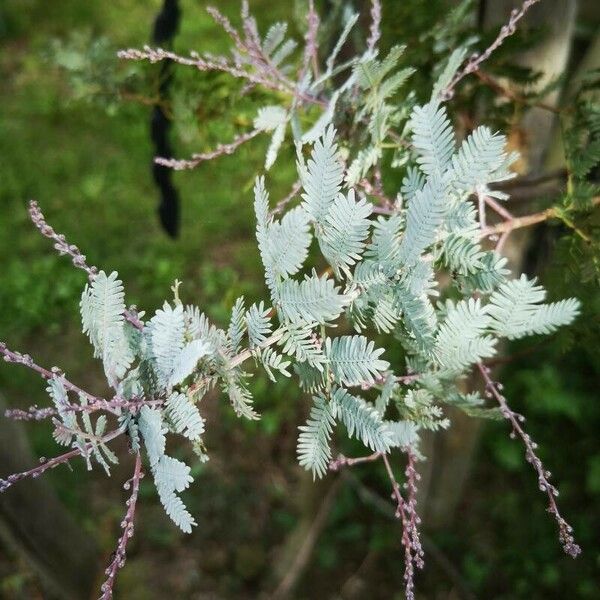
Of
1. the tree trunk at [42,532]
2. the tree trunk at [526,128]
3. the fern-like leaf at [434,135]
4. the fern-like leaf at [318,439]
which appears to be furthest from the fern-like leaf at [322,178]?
the tree trunk at [42,532]

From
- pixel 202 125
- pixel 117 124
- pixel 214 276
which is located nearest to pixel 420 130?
pixel 202 125

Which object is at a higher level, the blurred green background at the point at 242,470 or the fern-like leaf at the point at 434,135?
the blurred green background at the point at 242,470

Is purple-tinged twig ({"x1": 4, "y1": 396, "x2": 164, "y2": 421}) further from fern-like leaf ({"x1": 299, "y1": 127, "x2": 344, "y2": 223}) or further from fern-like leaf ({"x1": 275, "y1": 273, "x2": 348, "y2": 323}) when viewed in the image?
fern-like leaf ({"x1": 299, "y1": 127, "x2": 344, "y2": 223})

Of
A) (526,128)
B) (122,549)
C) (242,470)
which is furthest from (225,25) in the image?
(242,470)

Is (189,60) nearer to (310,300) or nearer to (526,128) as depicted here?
(310,300)

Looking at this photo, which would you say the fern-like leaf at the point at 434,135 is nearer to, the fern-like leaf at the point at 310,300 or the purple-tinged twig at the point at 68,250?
the fern-like leaf at the point at 310,300

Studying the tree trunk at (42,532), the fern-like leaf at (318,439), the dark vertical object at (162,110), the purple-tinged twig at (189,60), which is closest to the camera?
the fern-like leaf at (318,439)

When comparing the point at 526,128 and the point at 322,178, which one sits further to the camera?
the point at 526,128

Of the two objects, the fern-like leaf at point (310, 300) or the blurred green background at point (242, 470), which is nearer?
the fern-like leaf at point (310, 300)

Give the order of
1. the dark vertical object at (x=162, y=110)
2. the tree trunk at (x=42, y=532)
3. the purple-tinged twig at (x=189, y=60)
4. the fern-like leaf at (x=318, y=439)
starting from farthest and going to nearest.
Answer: the tree trunk at (x=42, y=532) → the dark vertical object at (x=162, y=110) → the purple-tinged twig at (x=189, y=60) → the fern-like leaf at (x=318, y=439)

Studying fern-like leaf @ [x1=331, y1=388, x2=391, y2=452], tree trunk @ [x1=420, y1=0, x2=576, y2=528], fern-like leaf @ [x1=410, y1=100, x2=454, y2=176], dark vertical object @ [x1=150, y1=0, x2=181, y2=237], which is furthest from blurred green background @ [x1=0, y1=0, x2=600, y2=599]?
fern-like leaf @ [x1=331, y1=388, x2=391, y2=452]
